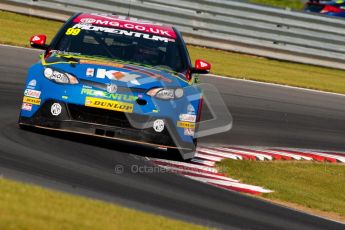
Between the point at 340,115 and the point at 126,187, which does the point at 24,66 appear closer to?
the point at 340,115

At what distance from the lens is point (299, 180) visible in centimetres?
1106

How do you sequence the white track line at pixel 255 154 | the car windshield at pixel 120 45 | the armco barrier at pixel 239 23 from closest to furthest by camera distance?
the car windshield at pixel 120 45
the white track line at pixel 255 154
the armco barrier at pixel 239 23

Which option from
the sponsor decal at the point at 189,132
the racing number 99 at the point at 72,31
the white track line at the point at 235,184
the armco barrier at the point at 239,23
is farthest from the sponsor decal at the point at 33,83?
the armco barrier at the point at 239,23

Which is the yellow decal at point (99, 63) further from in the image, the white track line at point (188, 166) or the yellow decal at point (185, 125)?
the white track line at point (188, 166)

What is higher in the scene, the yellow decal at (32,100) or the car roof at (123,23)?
the car roof at (123,23)

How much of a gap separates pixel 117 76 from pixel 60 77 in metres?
0.57

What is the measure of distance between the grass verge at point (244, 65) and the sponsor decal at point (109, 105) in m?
8.42

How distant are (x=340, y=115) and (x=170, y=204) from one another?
9.35 m

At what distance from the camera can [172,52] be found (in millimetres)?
10852

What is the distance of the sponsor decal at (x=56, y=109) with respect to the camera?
9547 millimetres

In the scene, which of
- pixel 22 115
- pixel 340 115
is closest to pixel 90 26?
pixel 22 115

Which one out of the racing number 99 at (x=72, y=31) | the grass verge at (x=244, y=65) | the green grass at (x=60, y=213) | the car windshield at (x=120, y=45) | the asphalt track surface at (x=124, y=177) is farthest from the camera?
the grass verge at (x=244, y=65)

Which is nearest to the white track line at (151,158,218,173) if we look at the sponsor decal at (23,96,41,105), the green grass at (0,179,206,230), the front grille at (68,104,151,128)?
the front grille at (68,104,151,128)

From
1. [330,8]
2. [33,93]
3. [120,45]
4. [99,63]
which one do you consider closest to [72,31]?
[120,45]
